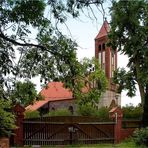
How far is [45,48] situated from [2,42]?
1.19 m

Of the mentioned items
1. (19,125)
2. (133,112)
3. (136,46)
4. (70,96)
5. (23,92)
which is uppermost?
(136,46)

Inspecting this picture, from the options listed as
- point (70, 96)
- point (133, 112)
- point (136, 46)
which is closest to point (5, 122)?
point (136, 46)

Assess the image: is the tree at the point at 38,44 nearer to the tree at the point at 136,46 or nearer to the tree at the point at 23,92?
the tree at the point at 23,92

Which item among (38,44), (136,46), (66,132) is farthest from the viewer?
(136,46)

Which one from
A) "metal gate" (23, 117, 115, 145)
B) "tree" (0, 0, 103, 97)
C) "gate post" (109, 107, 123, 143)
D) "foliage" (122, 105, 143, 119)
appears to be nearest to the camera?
"tree" (0, 0, 103, 97)

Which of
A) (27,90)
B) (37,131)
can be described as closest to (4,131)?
(27,90)

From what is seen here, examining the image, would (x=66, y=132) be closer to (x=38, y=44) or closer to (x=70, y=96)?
(x=38, y=44)

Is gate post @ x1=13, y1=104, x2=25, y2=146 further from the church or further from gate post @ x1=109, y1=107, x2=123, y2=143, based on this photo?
the church

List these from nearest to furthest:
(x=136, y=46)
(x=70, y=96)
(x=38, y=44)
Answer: (x=38, y=44) → (x=136, y=46) → (x=70, y=96)

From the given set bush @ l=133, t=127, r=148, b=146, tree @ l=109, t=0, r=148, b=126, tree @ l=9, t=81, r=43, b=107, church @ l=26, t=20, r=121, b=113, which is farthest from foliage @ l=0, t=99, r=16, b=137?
church @ l=26, t=20, r=121, b=113

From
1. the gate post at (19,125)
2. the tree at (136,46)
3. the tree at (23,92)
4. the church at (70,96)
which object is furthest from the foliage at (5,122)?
the church at (70,96)

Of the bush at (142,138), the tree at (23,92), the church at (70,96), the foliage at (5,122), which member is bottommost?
the bush at (142,138)

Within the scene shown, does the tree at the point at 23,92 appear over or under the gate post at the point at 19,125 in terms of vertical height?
over

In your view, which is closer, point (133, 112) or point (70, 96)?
point (133, 112)
